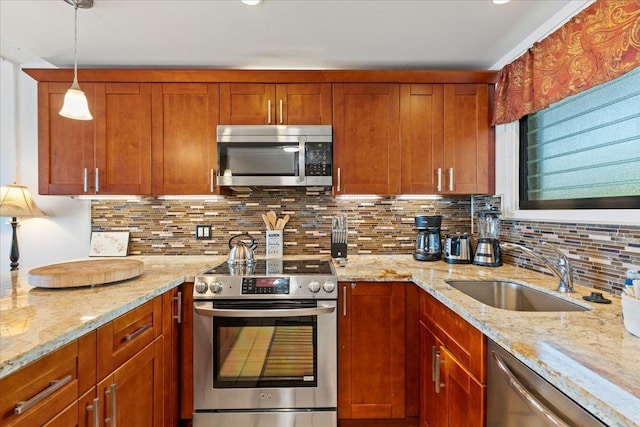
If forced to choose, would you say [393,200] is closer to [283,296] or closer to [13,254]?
[283,296]

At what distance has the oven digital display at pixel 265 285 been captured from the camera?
1751 millimetres

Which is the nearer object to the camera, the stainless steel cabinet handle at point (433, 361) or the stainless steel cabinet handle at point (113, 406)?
the stainless steel cabinet handle at point (113, 406)

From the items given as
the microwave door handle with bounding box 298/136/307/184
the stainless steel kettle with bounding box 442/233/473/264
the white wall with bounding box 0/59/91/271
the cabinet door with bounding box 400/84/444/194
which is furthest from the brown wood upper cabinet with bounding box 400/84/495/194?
the white wall with bounding box 0/59/91/271

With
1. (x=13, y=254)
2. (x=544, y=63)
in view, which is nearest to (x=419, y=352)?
(x=544, y=63)

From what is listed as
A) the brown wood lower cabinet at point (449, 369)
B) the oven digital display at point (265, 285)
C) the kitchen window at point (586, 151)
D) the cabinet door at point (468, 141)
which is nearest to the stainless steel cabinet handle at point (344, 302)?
the oven digital display at point (265, 285)

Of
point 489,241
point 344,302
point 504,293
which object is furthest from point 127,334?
point 489,241

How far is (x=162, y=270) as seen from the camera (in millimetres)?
1902

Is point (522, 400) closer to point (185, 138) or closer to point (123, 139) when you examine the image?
point (185, 138)

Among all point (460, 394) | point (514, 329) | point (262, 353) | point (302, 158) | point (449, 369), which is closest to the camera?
point (514, 329)

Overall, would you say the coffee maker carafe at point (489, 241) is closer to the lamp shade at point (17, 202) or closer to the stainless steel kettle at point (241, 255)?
the stainless steel kettle at point (241, 255)

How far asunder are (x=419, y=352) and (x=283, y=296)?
Result: 847 millimetres

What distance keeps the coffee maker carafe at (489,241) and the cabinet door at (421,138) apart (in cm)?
37

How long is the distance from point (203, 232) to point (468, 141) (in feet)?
6.84

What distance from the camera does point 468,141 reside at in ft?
7.33
